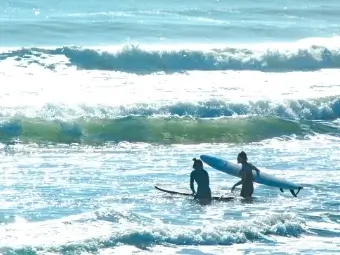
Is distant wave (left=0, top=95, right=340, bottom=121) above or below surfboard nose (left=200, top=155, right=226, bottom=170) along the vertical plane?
above

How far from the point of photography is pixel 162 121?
37.2 meters

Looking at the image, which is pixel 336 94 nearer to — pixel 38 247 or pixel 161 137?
pixel 161 137

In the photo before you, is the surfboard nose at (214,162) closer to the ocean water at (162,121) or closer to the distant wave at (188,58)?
the ocean water at (162,121)

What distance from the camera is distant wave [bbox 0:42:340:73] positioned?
46.3 meters

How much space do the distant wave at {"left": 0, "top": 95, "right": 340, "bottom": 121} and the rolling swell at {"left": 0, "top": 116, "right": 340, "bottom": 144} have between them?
28.4 inches

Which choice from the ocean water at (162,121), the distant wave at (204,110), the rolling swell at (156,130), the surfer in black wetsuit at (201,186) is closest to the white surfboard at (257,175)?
the ocean water at (162,121)

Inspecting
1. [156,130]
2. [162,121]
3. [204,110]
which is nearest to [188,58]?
[204,110]

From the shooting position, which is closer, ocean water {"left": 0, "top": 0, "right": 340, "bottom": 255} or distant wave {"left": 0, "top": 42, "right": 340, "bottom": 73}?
ocean water {"left": 0, "top": 0, "right": 340, "bottom": 255}

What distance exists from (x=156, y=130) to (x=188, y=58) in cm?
1176

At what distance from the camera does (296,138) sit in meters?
35.5

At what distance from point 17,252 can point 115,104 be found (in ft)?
60.4

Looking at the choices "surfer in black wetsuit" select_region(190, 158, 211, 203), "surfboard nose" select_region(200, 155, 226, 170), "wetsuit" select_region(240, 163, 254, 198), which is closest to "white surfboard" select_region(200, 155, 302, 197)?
"surfboard nose" select_region(200, 155, 226, 170)

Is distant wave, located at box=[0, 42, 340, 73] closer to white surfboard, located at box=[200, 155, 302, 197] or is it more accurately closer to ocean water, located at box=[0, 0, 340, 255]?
ocean water, located at box=[0, 0, 340, 255]

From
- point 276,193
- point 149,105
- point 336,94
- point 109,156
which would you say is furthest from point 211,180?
point 336,94
